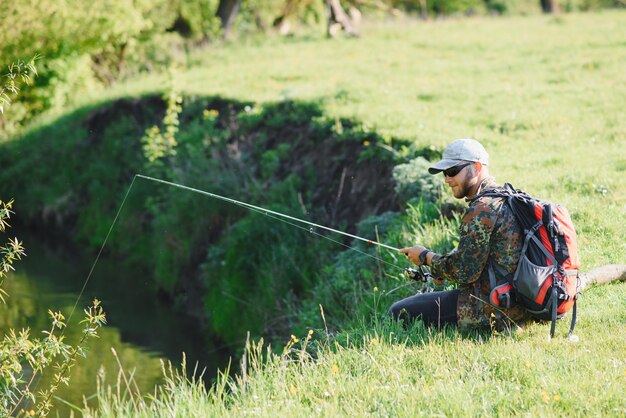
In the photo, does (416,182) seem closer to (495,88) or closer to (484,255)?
(484,255)

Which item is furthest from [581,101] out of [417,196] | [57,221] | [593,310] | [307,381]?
[57,221]

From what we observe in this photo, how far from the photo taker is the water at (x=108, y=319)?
10742 millimetres

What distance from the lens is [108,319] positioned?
13.1m

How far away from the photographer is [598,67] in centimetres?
1616

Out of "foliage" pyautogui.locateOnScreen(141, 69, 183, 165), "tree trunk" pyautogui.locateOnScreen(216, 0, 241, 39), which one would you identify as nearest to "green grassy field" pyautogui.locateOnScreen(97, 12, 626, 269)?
"foliage" pyautogui.locateOnScreen(141, 69, 183, 165)

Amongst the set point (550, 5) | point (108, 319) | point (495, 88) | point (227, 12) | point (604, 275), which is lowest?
point (108, 319)

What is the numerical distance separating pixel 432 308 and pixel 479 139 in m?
5.58

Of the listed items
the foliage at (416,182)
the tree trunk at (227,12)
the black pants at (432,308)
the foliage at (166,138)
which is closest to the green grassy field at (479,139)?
the black pants at (432,308)

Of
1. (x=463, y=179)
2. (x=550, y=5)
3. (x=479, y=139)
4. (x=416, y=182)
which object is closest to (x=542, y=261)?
(x=463, y=179)

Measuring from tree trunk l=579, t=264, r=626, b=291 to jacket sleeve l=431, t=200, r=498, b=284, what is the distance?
1.42 metres

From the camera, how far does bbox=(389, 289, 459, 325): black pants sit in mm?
6082

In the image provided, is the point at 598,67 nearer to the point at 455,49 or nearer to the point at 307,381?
the point at 455,49

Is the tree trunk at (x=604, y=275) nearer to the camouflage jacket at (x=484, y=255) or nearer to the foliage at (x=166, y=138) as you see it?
the camouflage jacket at (x=484, y=255)

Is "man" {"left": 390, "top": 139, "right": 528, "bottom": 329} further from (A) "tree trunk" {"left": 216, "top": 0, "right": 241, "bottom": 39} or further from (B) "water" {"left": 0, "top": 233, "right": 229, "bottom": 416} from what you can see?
(A) "tree trunk" {"left": 216, "top": 0, "right": 241, "bottom": 39}
